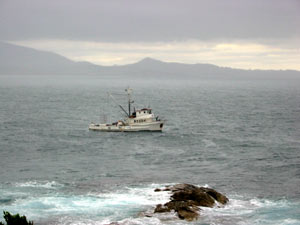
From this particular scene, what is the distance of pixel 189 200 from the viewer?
53031mm

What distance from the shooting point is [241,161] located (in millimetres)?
80750

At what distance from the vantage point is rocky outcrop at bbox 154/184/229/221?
4984cm

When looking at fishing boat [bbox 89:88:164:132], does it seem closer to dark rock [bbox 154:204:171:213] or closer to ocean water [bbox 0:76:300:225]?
ocean water [bbox 0:76:300:225]

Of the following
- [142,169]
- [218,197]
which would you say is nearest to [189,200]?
[218,197]

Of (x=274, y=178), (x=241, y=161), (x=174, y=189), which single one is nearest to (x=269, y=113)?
(x=241, y=161)

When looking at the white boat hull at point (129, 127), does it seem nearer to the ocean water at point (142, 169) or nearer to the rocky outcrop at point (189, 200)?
the ocean water at point (142, 169)

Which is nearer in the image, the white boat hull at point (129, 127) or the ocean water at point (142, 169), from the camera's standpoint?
the ocean water at point (142, 169)

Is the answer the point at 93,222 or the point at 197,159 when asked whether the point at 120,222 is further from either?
the point at 197,159

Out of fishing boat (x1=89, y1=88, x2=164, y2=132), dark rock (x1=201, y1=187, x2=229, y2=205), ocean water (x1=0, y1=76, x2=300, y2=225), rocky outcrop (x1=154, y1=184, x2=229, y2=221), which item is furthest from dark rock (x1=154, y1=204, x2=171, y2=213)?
fishing boat (x1=89, y1=88, x2=164, y2=132)

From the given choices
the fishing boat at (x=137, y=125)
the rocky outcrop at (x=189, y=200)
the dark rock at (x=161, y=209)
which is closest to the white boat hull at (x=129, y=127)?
the fishing boat at (x=137, y=125)

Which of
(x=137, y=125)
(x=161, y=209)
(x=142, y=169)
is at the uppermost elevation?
(x=137, y=125)

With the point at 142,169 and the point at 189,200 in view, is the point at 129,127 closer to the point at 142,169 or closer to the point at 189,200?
the point at 142,169

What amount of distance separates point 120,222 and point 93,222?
111 inches

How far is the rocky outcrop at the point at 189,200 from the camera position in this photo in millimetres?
49844
